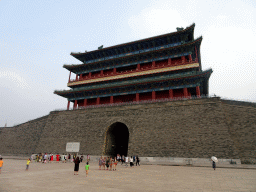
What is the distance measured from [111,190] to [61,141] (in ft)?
64.9

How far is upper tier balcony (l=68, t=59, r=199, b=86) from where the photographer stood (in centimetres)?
2352

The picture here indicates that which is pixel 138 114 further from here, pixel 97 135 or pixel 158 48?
pixel 158 48

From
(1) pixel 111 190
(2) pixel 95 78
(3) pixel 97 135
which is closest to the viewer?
(1) pixel 111 190

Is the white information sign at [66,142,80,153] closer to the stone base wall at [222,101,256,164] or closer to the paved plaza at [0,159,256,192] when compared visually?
the paved plaza at [0,159,256,192]

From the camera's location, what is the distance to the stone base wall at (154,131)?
633 inches

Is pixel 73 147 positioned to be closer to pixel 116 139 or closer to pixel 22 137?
pixel 116 139

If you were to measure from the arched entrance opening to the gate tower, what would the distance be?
15.5 feet

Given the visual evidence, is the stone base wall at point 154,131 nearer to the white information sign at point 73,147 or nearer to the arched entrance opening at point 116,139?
the white information sign at point 73,147

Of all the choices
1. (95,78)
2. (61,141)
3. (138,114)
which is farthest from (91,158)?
(95,78)

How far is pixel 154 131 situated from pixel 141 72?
1052 cm

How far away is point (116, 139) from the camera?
23.7m

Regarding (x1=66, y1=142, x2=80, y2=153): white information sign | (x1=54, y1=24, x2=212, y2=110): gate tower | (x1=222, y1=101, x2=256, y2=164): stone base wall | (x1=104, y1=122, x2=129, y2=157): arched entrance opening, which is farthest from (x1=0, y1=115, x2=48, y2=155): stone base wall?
(x1=222, y1=101, x2=256, y2=164): stone base wall

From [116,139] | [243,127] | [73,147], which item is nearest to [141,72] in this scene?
[116,139]

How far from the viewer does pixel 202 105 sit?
1847 centimetres
